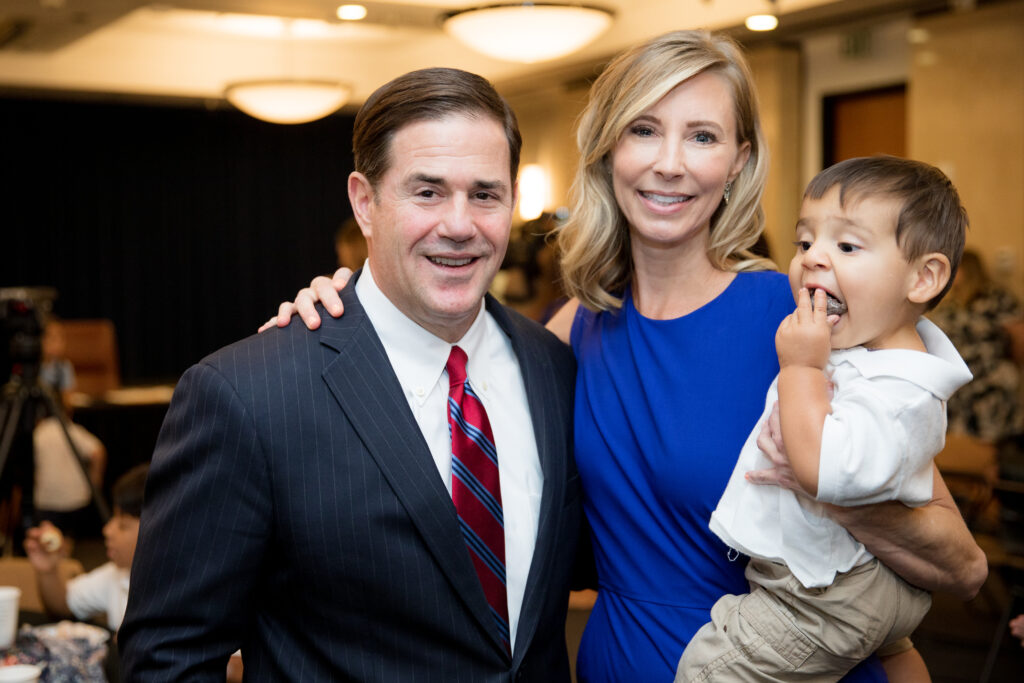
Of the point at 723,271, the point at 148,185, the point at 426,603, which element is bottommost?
the point at 426,603

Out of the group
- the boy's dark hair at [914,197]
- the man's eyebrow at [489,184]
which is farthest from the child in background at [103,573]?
the boy's dark hair at [914,197]

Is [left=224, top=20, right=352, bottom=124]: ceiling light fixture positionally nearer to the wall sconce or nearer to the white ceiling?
the white ceiling

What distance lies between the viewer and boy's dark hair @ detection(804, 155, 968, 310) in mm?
1501

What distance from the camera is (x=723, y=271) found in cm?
187

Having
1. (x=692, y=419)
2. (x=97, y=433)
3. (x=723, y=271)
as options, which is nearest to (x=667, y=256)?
(x=723, y=271)

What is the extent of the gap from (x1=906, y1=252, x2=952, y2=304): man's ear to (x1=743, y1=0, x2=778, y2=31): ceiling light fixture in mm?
5694

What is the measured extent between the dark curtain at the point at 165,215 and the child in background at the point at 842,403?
11.7 meters

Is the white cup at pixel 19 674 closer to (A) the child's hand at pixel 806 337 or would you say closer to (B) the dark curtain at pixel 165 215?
(A) the child's hand at pixel 806 337

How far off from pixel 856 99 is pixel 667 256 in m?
7.34

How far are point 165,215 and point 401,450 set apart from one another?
41.4 feet

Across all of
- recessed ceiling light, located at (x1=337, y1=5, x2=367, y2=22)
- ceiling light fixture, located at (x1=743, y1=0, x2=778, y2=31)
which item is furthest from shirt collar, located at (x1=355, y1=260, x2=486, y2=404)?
recessed ceiling light, located at (x1=337, y1=5, x2=367, y2=22)

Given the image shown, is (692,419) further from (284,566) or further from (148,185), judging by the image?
(148,185)

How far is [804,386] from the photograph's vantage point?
1450 millimetres

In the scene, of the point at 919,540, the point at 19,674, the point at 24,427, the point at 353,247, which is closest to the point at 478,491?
the point at 919,540
